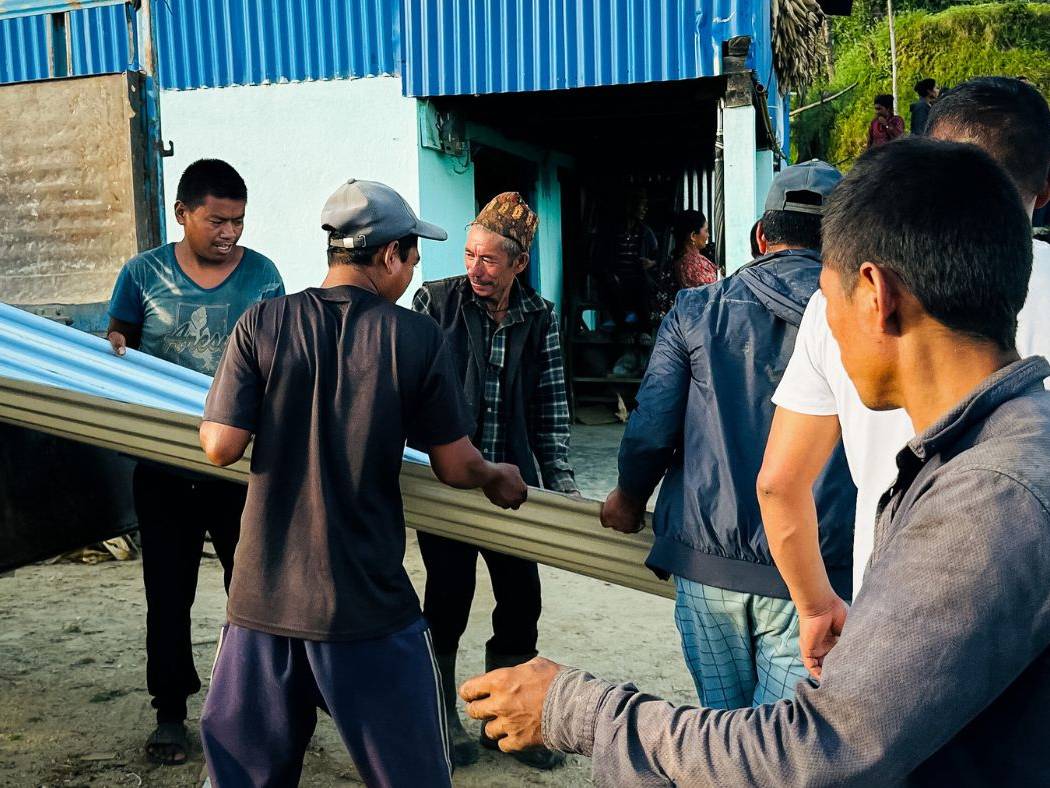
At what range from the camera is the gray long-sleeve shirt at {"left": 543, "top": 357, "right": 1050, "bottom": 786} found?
83cm

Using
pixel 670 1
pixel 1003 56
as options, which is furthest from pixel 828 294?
pixel 1003 56

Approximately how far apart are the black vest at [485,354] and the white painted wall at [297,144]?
165 inches

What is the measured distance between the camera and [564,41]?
22.6 feet

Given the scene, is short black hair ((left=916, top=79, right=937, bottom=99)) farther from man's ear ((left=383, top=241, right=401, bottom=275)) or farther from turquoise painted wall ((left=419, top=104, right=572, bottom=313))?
man's ear ((left=383, top=241, right=401, bottom=275))

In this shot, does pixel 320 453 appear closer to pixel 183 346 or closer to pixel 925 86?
pixel 183 346

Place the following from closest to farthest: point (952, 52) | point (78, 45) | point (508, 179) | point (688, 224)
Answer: point (688, 224), point (78, 45), point (508, 179), point (952, 52)

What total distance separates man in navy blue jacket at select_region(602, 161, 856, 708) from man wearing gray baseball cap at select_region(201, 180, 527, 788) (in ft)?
1.76

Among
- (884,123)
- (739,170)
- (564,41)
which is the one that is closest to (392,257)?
(739,170)

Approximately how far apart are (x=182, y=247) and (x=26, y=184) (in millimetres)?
1437

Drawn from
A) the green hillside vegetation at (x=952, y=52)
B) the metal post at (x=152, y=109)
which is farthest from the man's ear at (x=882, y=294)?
the green hillside vegetation at (x=952, y=52)

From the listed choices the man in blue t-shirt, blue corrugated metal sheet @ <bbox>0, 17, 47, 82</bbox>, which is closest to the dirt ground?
the man in blue t-shirt

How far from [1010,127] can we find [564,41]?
555 centimetres

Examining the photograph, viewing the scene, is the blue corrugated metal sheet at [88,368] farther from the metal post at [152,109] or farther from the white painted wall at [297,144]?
the white painted wall at [297,144]

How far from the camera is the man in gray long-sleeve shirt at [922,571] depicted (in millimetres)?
835
